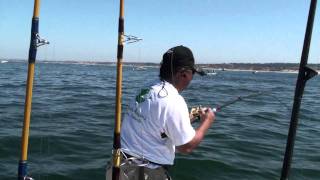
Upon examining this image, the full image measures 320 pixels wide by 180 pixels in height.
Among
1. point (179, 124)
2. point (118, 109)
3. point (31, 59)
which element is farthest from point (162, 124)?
point (31, 59)

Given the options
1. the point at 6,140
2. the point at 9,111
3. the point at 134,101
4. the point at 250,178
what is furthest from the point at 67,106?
the point at 134,101

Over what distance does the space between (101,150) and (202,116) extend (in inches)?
287

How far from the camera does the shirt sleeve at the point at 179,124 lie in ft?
12.3

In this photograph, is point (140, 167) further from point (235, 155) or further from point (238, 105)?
point (238, 105)

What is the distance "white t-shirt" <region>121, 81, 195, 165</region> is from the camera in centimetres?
377

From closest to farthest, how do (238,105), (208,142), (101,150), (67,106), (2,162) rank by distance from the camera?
1. (2,162)
2. (101,150)
3. (208,142)
4. (67,106)
5. (238,105)

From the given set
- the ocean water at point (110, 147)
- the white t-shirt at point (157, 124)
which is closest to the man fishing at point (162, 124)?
the white t-shirt at point (157, 124)

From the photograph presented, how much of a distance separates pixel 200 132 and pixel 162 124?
38 centimetres

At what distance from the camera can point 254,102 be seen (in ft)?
89.2

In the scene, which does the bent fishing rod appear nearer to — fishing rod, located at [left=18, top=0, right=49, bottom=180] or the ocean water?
fishing rod, located at [left=18, top=0, right=49, bottom=180]

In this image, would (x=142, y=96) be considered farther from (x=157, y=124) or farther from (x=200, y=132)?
(x=200, y=132)

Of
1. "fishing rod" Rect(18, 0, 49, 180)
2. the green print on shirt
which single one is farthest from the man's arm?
"fishing rod" Rect(18, 0, 49, 180)

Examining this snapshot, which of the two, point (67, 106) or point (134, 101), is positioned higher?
point (134, 101)

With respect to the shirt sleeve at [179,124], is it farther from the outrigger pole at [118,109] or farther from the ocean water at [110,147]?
the ocean water at [110,147]
